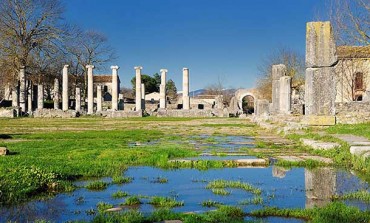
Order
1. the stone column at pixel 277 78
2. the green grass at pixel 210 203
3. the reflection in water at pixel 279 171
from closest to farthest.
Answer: the green grass at pixel 210 203
the reflection in water at pixel 279 171
the stone column at pixel 277 78

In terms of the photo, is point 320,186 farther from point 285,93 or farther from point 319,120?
point 285,93

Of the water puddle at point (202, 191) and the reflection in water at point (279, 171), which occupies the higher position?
the reflection in water at point (279, 171)

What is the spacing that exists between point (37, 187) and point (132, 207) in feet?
5.54

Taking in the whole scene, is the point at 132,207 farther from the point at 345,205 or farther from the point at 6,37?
the point at 6,37

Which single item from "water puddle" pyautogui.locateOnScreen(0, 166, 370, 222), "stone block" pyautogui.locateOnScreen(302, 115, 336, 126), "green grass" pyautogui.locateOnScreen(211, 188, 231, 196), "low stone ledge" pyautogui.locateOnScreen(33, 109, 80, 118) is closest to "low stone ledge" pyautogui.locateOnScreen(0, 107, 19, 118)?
"low stone ledge" pyautogui.locateOnScreen(33, 109, 80, 118)

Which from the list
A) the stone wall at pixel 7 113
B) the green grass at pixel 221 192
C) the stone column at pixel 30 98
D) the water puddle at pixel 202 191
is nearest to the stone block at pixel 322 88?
the water puddle at pixel 202 191

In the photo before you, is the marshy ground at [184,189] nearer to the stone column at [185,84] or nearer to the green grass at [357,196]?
the green grass at [357,196]

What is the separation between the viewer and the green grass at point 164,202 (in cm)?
508

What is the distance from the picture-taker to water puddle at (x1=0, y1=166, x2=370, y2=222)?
483 cm

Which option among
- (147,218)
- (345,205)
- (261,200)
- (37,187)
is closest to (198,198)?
(261,200)

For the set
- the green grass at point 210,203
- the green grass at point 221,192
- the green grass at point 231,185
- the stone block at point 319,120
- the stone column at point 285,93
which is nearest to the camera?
the green grass at point 210,203

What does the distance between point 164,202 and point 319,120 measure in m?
11.4

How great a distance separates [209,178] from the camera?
6969 mm

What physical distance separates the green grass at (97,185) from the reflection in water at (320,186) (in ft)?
9.60
